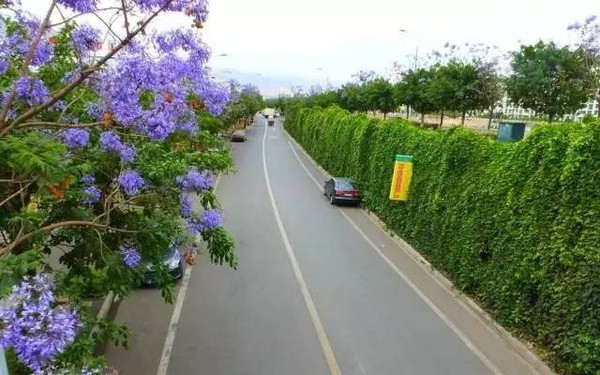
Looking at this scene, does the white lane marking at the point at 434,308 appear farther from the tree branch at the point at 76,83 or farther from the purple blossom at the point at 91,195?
the tree branch at the point at 76,83

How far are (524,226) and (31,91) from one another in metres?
10.1

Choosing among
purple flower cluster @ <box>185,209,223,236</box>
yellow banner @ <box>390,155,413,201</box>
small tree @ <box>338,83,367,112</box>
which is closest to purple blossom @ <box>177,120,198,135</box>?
purple flower cluster @ <box>185,209,223,236</box>

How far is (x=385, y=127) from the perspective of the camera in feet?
75.5

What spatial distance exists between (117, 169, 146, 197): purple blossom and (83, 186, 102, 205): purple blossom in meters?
0.37

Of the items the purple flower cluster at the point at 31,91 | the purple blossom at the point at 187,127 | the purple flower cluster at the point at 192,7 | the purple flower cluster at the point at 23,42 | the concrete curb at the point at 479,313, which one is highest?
the purple flower cluster at the point at 192,7

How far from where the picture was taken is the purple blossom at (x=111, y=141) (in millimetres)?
6469

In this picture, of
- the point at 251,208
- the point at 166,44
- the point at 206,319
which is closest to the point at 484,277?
the point at 206,319

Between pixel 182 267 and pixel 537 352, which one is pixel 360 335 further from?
pixel 182 267

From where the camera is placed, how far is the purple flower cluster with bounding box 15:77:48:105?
4.93m

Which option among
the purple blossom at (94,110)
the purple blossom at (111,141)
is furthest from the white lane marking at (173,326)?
the purple blossom at (94,110)

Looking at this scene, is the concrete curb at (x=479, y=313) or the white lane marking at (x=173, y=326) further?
the concrete curb at (x=479, y=313)

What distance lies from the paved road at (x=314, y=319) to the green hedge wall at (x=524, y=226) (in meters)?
0.89

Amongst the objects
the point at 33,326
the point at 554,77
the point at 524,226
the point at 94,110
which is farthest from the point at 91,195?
the point at 554,77

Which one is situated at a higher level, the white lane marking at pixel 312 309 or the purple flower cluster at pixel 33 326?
the purple flower cluster at pixel 33 326
